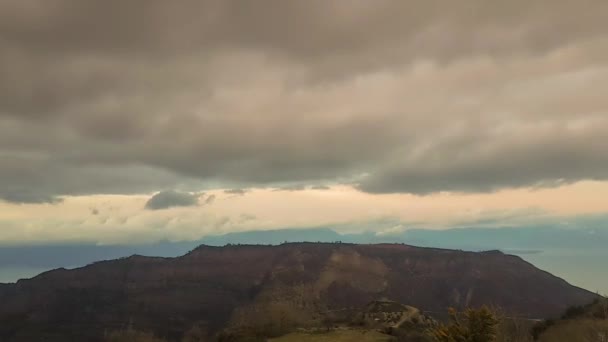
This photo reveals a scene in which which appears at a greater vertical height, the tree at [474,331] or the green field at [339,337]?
the tree at [474,331]

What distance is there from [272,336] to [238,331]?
11922mm

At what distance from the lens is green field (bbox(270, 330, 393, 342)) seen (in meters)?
97.2

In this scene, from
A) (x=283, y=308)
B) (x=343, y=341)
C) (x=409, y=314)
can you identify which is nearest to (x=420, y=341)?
(x=343, y=341)

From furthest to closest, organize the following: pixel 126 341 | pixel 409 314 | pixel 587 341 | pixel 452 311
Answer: pixel 126 341 < pixel 409 314 < pixel 587 341 < pixel 452 311

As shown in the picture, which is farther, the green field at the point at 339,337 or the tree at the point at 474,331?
the green field at the point at 339,337

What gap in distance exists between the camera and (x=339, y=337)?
101000 millimetres

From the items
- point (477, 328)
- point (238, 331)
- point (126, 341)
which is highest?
point (477, 328)

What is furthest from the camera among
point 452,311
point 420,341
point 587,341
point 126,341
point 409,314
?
point 126,341

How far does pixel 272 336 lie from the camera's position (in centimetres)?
11131

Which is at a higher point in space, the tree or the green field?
the tree

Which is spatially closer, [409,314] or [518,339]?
[518,339]

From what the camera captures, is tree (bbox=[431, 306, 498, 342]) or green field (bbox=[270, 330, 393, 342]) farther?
green field (bbox=[270, 330, 393, 342])

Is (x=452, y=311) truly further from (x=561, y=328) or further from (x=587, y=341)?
(x=561, y=328)

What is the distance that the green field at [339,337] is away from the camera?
97.2 meters
